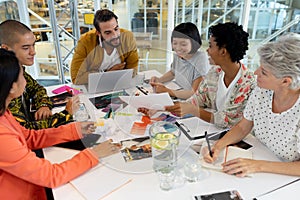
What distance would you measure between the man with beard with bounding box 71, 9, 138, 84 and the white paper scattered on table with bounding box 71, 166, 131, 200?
96 centimetres

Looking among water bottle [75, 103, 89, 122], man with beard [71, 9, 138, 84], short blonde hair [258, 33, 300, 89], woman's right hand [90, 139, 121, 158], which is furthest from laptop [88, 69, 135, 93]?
short blonde hair [258, 33, 300, 89]

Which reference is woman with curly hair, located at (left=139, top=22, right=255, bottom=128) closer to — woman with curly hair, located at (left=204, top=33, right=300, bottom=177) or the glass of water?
woman with curly hair, located at (left=204, top=33, right=300, bottom=177)

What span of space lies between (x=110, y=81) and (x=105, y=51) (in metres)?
0.32


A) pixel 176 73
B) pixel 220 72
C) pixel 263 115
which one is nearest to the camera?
pixel 263 115

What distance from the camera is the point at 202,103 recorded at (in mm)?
1694

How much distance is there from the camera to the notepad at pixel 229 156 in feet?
3.70

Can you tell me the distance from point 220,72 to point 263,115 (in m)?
0.44

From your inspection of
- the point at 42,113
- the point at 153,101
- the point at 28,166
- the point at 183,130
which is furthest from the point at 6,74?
the point at 183,130

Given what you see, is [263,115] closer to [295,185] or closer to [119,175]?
[295,185]

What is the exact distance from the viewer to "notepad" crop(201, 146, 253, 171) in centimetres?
113

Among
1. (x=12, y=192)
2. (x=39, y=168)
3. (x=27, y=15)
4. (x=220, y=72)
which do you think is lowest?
(x=12, y=192)

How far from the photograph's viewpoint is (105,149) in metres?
1.20

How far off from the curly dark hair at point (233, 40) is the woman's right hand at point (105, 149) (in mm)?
814

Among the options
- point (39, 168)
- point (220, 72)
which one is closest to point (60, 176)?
point (39, 168)
